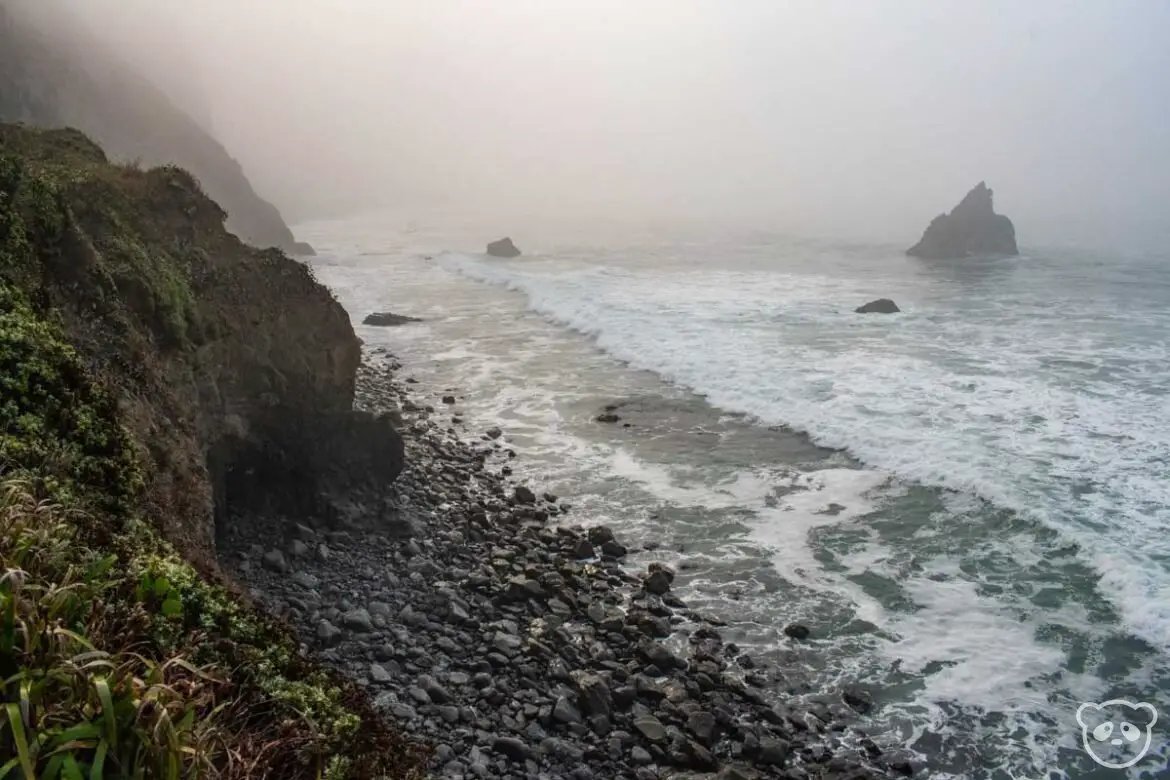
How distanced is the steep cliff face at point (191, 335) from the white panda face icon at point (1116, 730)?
11.4 meters

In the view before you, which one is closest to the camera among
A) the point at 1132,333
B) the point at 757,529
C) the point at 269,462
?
the point at 269,462

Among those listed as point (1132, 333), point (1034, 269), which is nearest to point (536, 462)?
point (1132, 333)

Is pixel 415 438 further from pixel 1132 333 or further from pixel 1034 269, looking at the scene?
pixel 1034 269

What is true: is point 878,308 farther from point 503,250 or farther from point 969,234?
point 969,234

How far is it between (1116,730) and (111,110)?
73.6 metres

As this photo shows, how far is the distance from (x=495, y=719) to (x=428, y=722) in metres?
0.85

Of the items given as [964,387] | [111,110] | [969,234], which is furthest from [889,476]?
[969,234]

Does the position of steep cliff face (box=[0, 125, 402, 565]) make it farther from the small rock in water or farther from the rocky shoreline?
the small rock in water

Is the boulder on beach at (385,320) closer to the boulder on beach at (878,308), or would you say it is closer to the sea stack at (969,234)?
the boulder on beach at (878,308)

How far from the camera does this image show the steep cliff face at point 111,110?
46.8 m

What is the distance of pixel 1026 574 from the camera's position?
13445 millimetres

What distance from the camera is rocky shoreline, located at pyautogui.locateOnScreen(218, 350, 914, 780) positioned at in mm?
8875

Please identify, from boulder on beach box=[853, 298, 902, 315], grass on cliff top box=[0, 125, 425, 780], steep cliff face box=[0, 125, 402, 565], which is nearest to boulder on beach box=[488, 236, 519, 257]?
boulder on beach box=[853, 298, 902, 315]

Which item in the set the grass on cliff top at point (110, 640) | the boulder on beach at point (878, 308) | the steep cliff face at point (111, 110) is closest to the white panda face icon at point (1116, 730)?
the grass on cliff top at point (110, 640)
